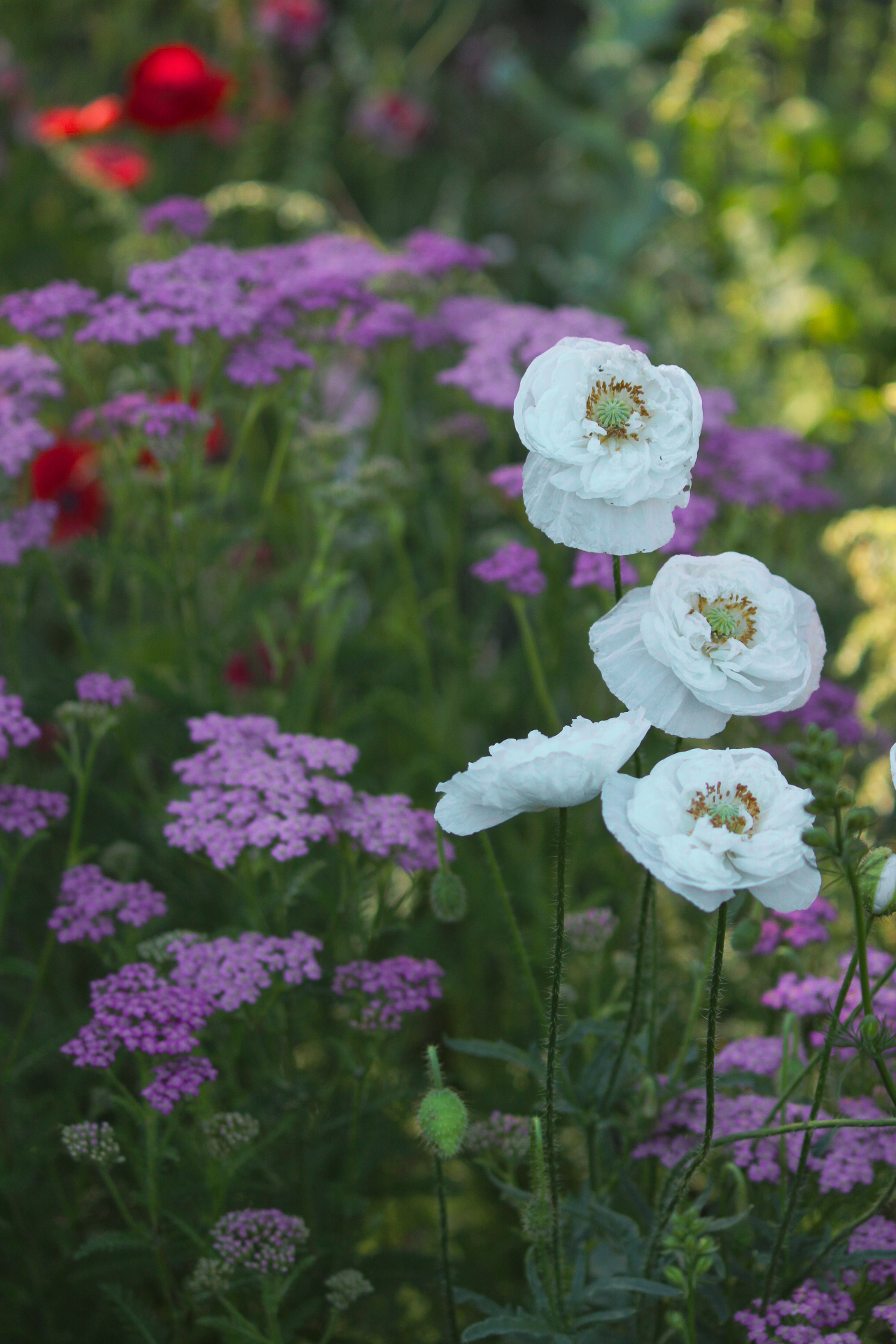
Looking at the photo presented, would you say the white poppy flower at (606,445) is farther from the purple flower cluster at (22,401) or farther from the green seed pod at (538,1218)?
the purple flower cluster at (22,401)

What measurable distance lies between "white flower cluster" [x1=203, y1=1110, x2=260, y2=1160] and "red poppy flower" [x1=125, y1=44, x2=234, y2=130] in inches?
97.3

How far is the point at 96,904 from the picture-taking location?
3.86ft

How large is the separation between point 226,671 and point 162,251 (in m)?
0.73

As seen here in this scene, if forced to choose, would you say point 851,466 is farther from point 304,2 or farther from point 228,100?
point 304,2

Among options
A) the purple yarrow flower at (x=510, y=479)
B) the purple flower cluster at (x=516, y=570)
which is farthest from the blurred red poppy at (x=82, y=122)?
the purple flower cluster at (x=516, y=570)

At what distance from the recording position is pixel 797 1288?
42.4 inches

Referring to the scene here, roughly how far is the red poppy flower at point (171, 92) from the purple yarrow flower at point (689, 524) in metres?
1.88

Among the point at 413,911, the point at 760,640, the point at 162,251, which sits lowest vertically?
the point at 413,911

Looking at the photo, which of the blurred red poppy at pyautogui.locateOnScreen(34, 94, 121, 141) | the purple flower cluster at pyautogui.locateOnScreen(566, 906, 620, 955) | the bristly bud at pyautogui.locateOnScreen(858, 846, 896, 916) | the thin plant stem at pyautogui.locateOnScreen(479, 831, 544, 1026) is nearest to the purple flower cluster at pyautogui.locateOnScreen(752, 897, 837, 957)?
the purple flower cluster at pyautogui.locateOnScreen(566, 906, 620, 955)

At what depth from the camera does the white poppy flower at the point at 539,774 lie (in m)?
0.80

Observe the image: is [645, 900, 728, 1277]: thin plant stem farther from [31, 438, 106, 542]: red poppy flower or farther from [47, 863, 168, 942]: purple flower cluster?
[31, 438, 106, 542]: red poppy flower

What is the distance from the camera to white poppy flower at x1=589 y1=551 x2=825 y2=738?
0.87 meters

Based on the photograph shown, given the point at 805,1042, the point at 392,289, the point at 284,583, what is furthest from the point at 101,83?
the point at 805,1042

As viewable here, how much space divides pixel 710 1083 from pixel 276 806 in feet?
1.55
